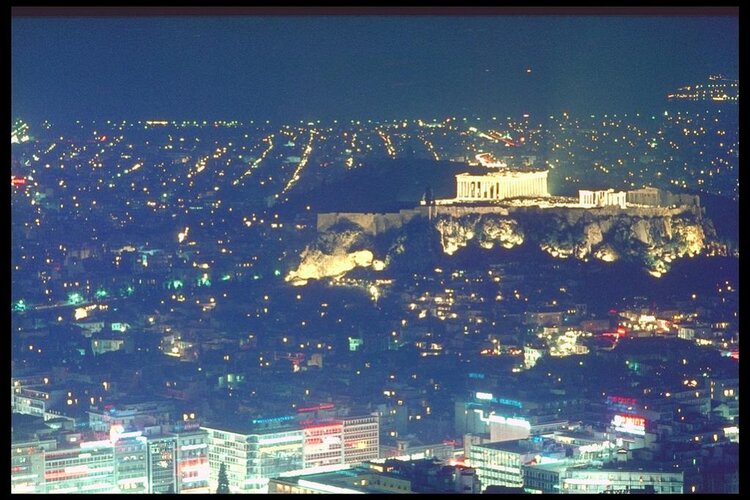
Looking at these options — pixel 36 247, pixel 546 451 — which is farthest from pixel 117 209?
pixel 546 451

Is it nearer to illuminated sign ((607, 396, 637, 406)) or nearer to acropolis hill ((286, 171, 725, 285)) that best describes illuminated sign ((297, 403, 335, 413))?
acropolis hill ((286, 171, 725, 285))

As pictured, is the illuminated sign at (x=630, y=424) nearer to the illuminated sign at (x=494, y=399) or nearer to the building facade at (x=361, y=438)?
the illuminated sign at (x=494, y=399)

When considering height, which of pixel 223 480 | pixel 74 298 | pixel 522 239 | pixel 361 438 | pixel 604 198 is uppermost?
pixel 604 198

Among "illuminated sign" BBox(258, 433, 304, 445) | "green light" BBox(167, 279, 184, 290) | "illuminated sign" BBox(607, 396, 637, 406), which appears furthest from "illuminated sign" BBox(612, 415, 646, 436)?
"green light" BBox(167, 279, 184, 290)

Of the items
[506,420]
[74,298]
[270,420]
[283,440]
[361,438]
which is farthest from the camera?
[74,298]

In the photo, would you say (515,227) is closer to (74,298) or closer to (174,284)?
(174,284)

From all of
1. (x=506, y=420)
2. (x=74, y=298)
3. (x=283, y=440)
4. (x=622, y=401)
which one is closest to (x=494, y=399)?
(x=506, y=420)

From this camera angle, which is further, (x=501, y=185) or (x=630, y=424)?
(x=501, y=185)
